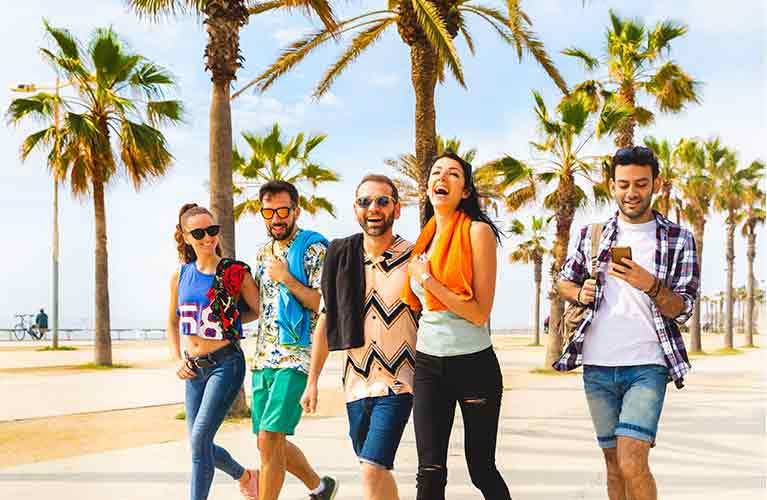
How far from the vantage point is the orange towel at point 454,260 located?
4004 mm

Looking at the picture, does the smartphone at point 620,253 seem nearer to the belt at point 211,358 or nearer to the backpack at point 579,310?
the backpack at point 579,310

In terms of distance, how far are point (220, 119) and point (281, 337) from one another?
334 inches

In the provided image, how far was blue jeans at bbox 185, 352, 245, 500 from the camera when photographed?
513 cm

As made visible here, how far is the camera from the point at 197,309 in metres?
5.30

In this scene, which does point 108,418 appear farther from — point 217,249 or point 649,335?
point 649,335

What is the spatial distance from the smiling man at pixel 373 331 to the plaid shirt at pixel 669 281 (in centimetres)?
88

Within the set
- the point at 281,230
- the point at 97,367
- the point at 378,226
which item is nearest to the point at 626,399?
the point at 378,226

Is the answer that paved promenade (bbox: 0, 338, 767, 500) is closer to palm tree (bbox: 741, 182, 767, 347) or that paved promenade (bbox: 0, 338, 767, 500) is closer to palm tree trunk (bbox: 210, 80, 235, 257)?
palm tree trunk (bbox: 210, 80, 235, 257)

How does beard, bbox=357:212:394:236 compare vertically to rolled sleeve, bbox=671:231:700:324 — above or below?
above

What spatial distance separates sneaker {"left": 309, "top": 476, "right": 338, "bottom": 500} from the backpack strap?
258 centimetres

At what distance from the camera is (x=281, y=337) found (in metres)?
4.98

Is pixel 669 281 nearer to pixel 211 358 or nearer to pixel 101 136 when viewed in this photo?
pixel 211 358

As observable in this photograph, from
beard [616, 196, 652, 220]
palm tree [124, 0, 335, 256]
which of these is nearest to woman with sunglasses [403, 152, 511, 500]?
beard [616, 196, 652, 220]

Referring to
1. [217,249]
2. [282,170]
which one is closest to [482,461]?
[217,249]
